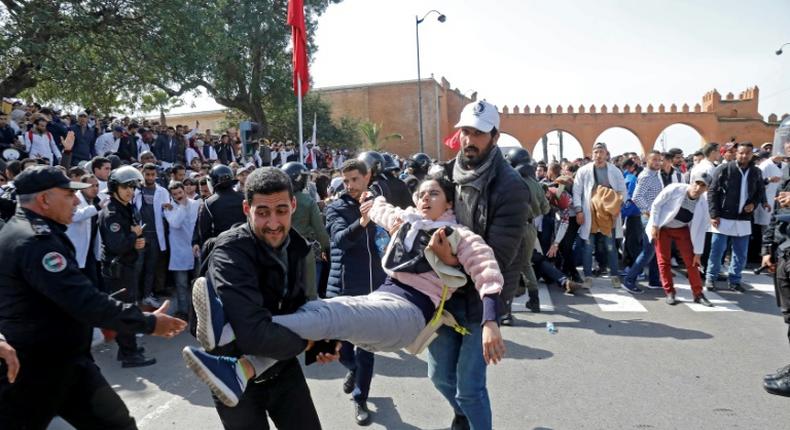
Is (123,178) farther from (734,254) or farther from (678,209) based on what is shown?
(734,254)

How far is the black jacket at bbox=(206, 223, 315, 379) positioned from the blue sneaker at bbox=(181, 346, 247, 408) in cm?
10

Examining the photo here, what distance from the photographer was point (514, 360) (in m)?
4.93

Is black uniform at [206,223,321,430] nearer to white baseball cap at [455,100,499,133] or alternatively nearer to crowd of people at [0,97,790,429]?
crowd of people at [0,97,790,429]

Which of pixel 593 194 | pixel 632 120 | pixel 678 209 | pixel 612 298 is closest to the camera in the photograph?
pixel 678 209

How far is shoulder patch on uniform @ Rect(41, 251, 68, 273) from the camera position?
2.40 m

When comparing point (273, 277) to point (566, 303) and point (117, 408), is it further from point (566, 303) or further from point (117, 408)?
point (566, 303)

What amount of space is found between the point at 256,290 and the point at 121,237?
3779 mm

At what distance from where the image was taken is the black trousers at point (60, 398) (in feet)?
7.80

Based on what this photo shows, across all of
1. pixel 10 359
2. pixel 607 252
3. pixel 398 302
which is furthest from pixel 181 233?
pixel 607 252

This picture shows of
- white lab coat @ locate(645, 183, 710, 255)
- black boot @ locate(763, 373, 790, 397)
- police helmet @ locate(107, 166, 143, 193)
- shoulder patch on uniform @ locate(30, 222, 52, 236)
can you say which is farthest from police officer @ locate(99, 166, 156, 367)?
white lab coat @ locate(645, 183, 710, 255)

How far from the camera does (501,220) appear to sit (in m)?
2.65

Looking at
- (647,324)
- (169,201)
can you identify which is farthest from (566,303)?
(169,201)

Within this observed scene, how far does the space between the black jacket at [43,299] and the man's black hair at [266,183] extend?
35.4 inches

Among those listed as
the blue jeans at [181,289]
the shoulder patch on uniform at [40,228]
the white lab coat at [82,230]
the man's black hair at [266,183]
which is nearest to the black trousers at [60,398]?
the shoulder patch on uniform at [40,228]
